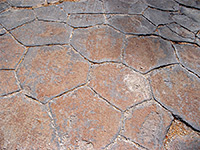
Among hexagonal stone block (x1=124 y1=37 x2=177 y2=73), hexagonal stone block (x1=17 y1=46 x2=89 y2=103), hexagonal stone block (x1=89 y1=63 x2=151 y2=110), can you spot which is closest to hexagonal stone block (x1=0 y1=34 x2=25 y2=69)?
hexagonal stone block (x1=17 y1=46 x2=89 y2=103)

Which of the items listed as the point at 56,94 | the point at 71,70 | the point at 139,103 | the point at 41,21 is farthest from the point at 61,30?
the point at 139,103

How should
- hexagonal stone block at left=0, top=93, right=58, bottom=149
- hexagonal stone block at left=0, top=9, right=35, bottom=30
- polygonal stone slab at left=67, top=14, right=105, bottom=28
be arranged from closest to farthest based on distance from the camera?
hexagonal stone block at left=0, top=93, right=58, bottom=149, hexagonal stone block at left=0, top=9, right=35, bottom=30, polygonal stone slab at left=67, top=14, right=105, bottom=28

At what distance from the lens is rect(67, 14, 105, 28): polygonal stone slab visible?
8.81 feet

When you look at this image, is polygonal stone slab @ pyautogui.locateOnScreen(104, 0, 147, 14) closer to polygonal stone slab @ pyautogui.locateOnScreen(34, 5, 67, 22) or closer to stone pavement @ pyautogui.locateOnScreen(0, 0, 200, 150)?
stone pavement @ pyautogui.locateOnScreen(0, 0, 200, 150)

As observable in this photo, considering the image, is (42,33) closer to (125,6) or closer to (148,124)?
(125,6)

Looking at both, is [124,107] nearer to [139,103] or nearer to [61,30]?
[139,103]

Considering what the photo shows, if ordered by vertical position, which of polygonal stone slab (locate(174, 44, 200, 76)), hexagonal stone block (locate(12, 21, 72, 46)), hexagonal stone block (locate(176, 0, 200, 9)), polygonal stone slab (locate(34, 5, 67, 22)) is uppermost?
hexagonal stone block (locate(176, 0, 200, 9))

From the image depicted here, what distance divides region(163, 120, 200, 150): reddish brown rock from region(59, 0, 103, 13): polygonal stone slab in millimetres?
2329

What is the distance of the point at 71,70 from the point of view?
6.99 feet

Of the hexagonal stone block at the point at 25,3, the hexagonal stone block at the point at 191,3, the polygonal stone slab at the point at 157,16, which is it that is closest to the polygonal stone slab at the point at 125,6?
the polygonal stone slab at the point at 157,16

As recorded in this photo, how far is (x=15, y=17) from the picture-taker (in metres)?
2.68

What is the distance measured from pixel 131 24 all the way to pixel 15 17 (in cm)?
203

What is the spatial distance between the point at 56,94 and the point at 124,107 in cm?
85

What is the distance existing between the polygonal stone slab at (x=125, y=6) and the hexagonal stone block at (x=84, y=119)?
1.87 m
